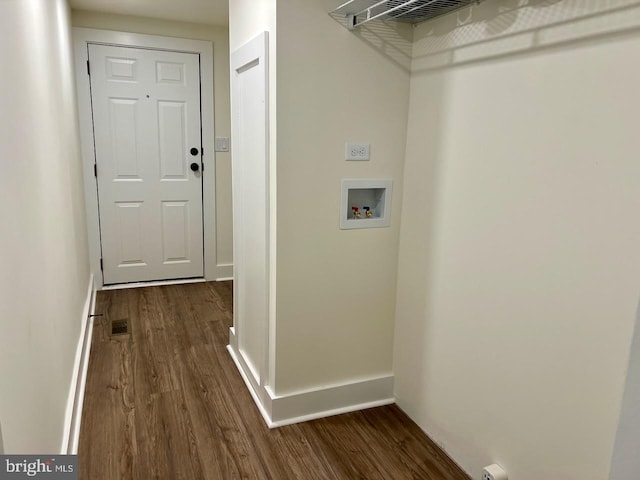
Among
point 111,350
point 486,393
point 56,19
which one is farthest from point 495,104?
point 111,350

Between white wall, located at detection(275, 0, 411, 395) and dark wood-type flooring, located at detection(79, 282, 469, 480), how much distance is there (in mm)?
259

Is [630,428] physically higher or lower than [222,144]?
lower

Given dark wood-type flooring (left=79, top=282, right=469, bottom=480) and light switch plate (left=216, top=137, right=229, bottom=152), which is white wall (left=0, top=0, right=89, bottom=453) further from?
light switch plate (left=216, top=137, right=229, bottom=152)

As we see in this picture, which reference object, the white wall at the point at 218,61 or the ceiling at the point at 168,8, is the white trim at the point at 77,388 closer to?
the white wall at the point at 218,61

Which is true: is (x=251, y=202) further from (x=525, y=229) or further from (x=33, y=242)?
(x=525, y=229)

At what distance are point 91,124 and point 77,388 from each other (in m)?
2.41

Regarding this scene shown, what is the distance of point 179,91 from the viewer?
4.10m

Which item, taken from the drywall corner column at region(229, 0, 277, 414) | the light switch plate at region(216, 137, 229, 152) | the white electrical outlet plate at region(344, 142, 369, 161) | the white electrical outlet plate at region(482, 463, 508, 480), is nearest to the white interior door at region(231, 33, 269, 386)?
the drywall corner column at region(229, 0, 277, 414)

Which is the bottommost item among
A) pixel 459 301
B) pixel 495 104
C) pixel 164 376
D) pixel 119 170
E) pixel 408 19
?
pixel 164 376

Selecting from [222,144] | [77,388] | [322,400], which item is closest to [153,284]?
[222,144]

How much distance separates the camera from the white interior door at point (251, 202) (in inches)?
85.7

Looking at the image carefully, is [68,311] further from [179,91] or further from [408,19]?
[179,91]

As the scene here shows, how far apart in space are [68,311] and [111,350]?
A: 0.82 m

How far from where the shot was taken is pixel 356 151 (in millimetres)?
2164
